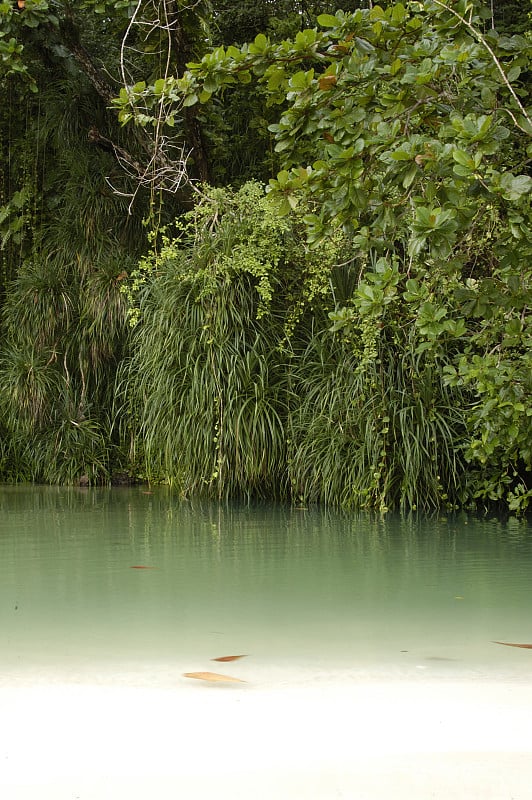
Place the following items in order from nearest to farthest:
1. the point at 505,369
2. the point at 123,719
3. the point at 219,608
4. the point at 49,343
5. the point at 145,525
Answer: the point at 123,719, the point at 219,608, the point at 505,369, the point at 145,525, the point at 49,343

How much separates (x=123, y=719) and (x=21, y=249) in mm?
7470

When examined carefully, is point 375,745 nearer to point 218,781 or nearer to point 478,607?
point 218,781

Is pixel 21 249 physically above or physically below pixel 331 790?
above

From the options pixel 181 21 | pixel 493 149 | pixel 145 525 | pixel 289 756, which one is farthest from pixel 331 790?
pixel 181 21

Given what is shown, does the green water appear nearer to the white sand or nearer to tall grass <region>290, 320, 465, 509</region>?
the white sand

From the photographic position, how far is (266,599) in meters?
2.55

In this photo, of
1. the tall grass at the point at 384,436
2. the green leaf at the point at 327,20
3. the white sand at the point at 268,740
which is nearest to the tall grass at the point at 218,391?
the tall grass at the point at 384,436

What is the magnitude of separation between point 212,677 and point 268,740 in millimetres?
342

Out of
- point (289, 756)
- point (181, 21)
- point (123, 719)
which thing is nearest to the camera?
point (289, 756)

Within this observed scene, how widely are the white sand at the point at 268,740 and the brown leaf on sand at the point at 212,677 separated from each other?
1.1 inches

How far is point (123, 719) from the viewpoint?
1.59 m

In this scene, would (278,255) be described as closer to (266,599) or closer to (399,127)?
(399,127)

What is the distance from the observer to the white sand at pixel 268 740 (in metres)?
1.31

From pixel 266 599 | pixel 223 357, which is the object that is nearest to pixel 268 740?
pixel 266 599
